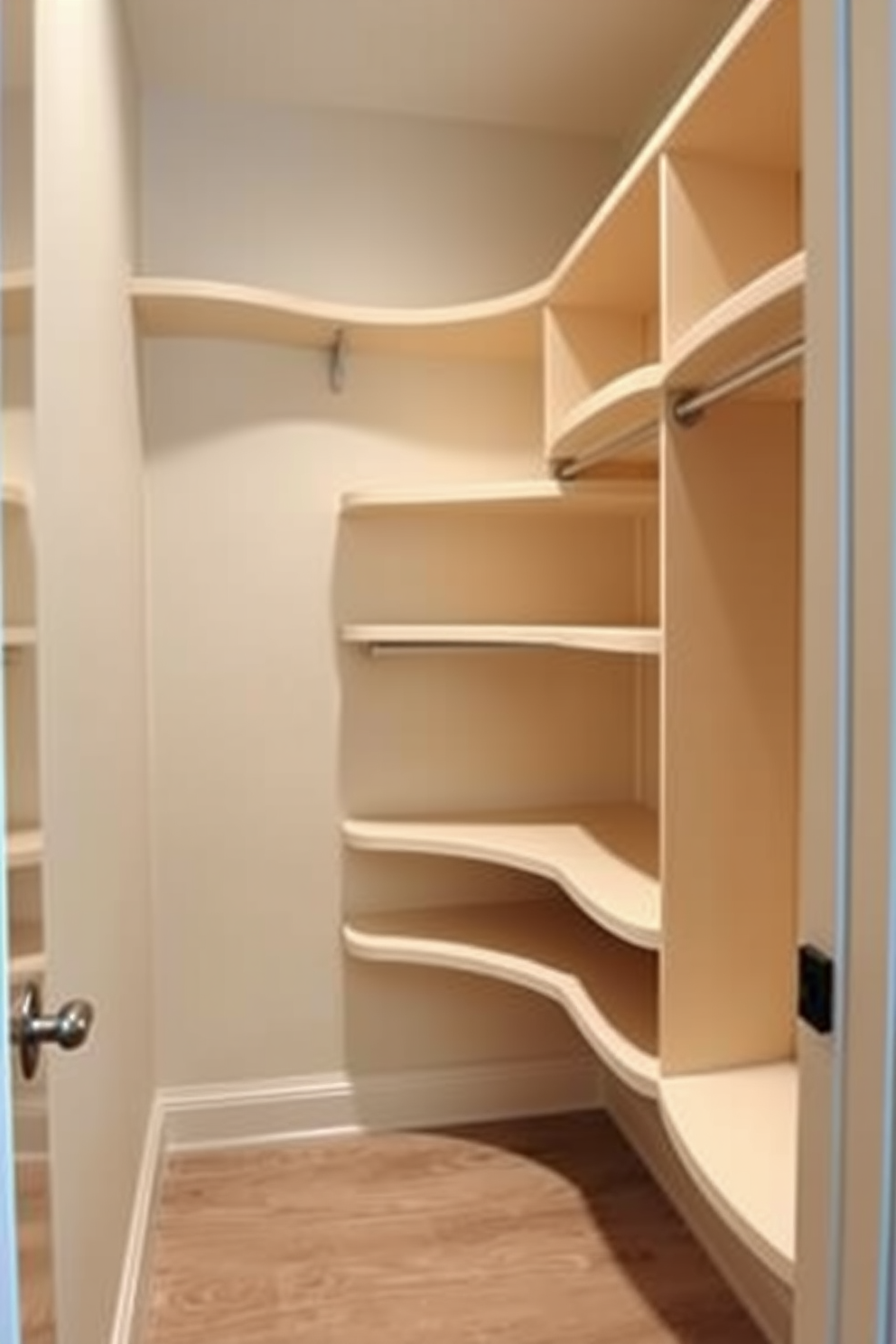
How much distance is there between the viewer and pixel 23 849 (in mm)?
928

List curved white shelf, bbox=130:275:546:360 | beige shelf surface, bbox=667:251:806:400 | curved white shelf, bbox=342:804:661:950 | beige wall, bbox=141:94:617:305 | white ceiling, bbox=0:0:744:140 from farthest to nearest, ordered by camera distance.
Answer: beige wall, bbox=141:94:617:305
curved white shelf, bbox=130:275:546:360
white ceiling, bbox=0:0:744:140
curved white shelf, bbox=342:804:661:950
beige shelf surface, bbox=667:251:806:400

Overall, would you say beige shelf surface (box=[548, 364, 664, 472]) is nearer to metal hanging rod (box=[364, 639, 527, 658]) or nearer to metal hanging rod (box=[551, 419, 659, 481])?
metal hanging rod (box=[551, 419, 659, 481])

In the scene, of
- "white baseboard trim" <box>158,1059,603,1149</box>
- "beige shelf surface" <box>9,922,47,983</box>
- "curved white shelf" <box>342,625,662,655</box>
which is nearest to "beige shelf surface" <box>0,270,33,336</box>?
"beige shelf surface" <box>9,922,47,983</box>

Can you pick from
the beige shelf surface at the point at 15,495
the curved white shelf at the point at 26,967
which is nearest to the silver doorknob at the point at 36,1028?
the curved white shelf at the point at 26,967

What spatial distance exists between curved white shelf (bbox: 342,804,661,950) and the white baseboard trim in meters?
0.65

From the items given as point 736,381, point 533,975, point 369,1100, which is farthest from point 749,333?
point 369,1100

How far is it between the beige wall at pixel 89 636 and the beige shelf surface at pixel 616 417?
35.3 inches

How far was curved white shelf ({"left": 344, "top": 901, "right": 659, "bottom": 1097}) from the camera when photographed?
73.0 inches

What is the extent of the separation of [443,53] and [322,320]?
66 centimetres

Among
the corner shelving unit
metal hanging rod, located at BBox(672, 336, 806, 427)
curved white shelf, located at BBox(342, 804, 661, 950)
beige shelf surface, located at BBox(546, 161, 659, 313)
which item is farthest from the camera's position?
curved white shelf, located at BBox(342, 804, 661, 950)

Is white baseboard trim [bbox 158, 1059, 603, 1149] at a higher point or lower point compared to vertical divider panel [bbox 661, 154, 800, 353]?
lower

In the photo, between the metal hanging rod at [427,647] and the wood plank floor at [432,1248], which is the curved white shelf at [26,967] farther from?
the metal hanging rod at [427,647]

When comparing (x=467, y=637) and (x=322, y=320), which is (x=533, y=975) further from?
(x=322, y=320)

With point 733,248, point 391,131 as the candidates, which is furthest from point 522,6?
point 733,248
